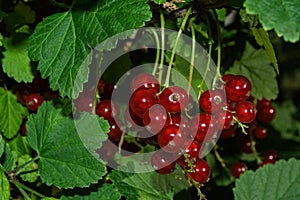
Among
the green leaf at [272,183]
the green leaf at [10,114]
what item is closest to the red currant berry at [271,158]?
the green leaf at [272,183]

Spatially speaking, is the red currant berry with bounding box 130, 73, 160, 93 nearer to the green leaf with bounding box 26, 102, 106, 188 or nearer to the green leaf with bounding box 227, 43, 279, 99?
the green leaf with bounding box 26, 102, 106, 188

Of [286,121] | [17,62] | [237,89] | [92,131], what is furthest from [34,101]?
[286,121]

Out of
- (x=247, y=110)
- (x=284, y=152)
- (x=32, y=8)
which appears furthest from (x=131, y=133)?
(x=284, y=152)

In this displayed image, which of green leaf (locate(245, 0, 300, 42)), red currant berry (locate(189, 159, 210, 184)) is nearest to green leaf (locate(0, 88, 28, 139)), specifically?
red currant berry (locate(189, 159, 210, 184))

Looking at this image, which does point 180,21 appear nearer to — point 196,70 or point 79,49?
point 196,70

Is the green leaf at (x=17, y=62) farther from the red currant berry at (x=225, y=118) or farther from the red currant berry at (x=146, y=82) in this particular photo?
the red currant berry at (x=225, y=118)

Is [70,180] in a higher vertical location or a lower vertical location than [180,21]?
lower

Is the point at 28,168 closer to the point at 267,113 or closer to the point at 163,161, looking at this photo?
the point at 163,161
